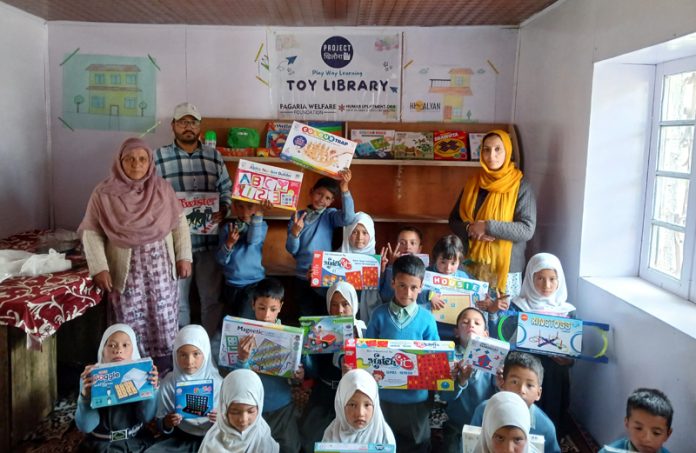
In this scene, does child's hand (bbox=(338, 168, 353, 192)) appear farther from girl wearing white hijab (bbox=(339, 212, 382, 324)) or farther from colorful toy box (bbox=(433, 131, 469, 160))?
colorful toy box (bbox=(433, 131, 469, 160))

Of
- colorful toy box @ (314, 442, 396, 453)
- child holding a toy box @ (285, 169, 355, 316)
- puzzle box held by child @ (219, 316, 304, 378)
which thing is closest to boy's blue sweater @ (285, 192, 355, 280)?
child holding a toy box @ (285, 169, 355, 316)

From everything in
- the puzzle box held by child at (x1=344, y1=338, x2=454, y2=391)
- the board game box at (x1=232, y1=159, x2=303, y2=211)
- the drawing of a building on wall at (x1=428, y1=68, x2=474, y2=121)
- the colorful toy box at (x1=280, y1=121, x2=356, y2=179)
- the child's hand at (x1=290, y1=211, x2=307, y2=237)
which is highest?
the drawing of a building on wall at (x1=428, y1=68, x2=474, y2=121)

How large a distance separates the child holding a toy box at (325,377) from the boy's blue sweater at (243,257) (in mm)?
841

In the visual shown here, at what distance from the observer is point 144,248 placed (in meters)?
3.35

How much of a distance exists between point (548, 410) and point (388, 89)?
8.53 feet

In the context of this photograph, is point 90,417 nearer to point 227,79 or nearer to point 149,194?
point 149,194

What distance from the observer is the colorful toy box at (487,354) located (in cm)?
255

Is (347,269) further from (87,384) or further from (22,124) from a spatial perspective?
(22,124)

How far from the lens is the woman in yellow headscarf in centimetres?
359

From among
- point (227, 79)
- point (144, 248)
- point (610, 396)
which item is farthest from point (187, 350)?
point (227, 79)

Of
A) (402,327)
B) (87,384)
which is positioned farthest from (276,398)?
(87,384)

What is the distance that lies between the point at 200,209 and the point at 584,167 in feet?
7.55

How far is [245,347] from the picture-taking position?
8.69 ft

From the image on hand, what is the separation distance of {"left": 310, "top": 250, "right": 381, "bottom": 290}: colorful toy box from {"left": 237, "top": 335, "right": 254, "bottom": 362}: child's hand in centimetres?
69
